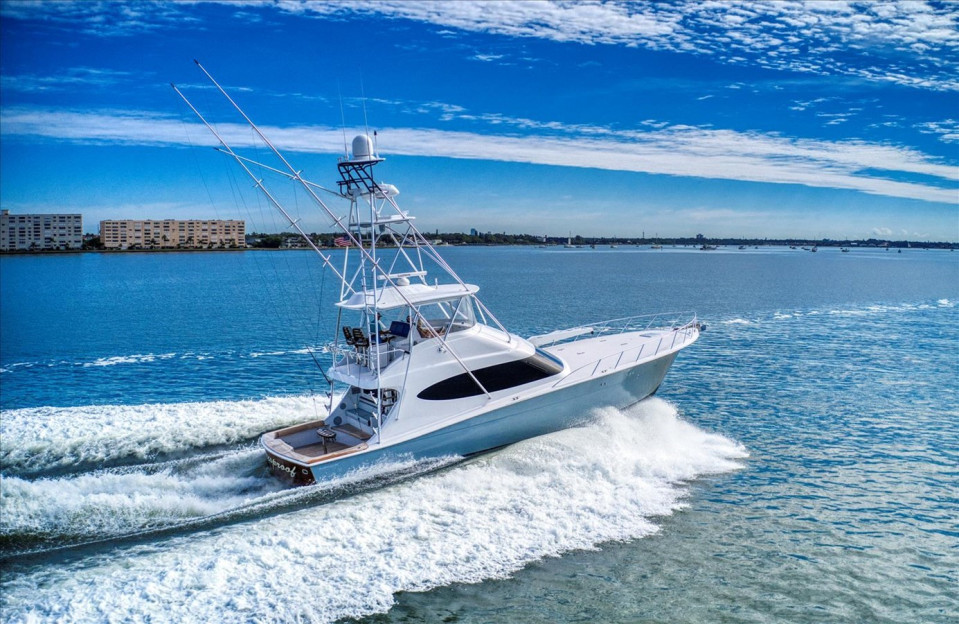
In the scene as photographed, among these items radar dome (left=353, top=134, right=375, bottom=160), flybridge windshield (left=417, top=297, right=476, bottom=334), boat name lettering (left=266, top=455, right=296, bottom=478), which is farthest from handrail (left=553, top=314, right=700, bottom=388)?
radar dome (left=353, top=134, right=375, bottom=160)

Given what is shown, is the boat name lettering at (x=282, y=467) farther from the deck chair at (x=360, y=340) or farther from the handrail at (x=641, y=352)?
the handrail at (x=641, y=352)

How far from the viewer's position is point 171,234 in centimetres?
17750

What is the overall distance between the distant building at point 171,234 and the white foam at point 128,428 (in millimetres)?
160785

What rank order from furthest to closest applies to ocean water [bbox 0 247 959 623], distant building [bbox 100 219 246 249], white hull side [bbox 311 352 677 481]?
1. distant building [bbox 100 219 246 249]
2. white hull side [bbox 311 352 677 481]
3. ocean water [bbox 0 247 959 623]

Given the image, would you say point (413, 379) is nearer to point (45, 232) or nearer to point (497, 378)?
point (497, 378)

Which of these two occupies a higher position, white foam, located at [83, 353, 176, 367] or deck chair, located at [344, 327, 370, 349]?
deck chair, located at [344, 327, 370, 349]

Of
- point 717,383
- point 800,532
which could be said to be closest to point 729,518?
point 800,532

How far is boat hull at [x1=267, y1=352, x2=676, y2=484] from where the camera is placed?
1309 cm

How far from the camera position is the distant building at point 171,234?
164000 millimetres

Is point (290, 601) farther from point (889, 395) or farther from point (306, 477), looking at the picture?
point (889, 395)

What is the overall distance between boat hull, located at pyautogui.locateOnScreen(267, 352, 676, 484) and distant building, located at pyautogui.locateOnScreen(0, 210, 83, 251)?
144 metres

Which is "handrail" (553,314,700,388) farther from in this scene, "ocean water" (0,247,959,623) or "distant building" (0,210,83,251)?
"distant building" (0,210,83,251)

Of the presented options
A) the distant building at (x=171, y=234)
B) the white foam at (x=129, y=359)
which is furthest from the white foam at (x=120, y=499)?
the distant building at (x=171, y=234)

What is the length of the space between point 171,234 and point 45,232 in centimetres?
3927
